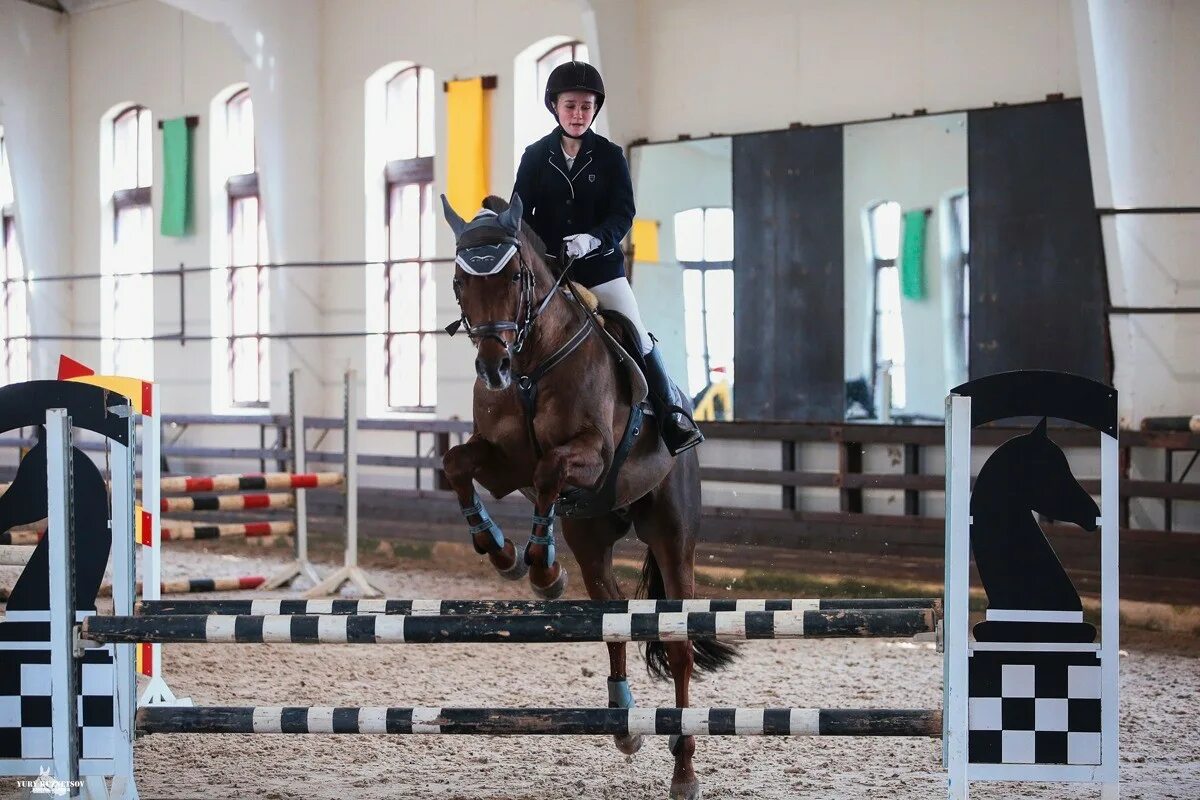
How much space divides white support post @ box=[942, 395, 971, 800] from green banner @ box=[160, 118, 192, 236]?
9190mm

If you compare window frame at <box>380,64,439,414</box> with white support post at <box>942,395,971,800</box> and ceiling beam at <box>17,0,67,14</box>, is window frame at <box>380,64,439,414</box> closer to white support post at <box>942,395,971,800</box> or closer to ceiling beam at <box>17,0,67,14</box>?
ceiling beam at <box>17,0,67,14</box>

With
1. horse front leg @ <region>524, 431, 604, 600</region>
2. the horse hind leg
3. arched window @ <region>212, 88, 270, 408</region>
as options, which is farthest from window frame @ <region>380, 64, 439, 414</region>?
horse front leg @ <region>524, 431, 604, 600</region>

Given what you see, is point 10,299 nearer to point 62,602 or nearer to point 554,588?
point 62,602

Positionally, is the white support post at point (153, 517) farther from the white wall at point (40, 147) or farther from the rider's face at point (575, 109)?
the white wall at point (40, 147)

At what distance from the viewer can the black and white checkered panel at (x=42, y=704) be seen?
2975mm

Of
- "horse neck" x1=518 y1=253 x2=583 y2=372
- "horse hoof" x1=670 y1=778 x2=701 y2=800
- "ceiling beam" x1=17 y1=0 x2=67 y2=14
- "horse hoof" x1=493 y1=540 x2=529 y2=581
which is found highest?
"ceiling beam" x1=17 y1=0 x2=67 y2=14

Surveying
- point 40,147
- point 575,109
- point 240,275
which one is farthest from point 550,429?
point 40,147

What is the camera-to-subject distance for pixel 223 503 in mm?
6770

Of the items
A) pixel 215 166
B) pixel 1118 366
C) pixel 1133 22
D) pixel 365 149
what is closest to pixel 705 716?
pixel 1118 366

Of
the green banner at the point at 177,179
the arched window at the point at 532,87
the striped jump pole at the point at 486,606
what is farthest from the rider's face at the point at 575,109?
the green banner at the point at 177,179

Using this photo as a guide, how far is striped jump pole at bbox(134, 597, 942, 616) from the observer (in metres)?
2.88

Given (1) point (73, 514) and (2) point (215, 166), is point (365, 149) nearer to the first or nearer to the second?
(2) point (215, 166)

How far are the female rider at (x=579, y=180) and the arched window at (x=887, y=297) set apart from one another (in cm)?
344

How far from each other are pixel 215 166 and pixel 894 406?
6.44 metres
